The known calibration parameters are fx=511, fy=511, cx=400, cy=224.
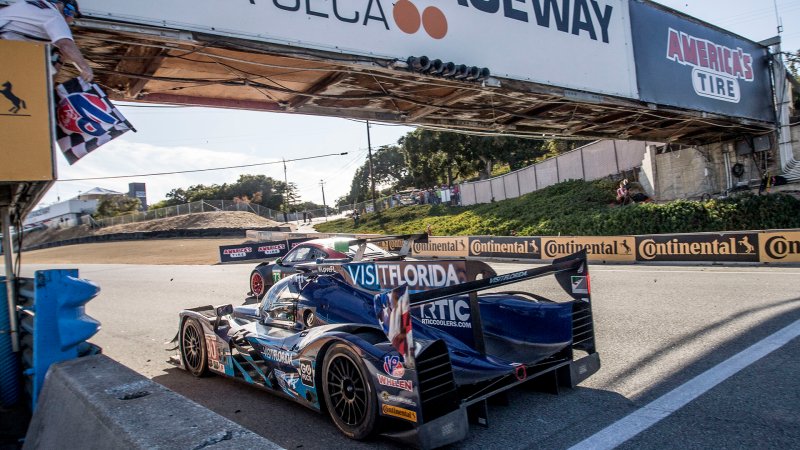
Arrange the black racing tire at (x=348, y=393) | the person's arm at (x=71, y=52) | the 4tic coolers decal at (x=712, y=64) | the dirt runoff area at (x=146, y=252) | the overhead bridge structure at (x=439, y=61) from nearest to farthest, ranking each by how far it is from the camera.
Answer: the black racing tire at (x=348, y=393), the person's arm at (x=71, y=52), the overhead bridge structure at (x=439, y=61), the 4tic coolers decal at (x=712, y=64), the dirt runoff area at (x=146, y=252)

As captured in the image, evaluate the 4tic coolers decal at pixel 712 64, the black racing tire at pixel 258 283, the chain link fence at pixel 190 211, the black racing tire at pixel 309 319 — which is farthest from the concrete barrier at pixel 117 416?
the chain link fence at pixel 190 211

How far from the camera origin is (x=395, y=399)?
355 cm

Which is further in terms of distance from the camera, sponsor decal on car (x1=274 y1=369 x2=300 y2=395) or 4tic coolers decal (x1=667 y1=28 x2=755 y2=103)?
4tic coolers decal (x1=667 y1=28 x2=755 y2=103)

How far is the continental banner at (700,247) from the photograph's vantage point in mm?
12898

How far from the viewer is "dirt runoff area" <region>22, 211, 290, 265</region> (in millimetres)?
35438

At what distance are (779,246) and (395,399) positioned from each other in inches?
502

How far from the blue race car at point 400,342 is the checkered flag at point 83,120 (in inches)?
88.9

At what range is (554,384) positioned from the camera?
15.0 feet

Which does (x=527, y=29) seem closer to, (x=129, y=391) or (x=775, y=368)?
(x=775, y=368)

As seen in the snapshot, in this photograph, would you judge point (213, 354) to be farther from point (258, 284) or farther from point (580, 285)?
point (258, 284)

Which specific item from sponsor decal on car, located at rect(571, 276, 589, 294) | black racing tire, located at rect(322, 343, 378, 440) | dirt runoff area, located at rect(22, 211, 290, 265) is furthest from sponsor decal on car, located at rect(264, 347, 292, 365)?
dirt runoff area, located at rect(22, 211, 290, 265)

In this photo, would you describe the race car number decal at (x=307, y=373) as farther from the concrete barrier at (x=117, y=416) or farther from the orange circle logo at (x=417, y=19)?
the orange circle logo at (x=417, y=19)

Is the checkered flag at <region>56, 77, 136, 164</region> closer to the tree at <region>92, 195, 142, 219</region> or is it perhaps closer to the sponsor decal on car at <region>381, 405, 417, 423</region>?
the sponsor decal on car at <region>381, 405, 417, 423</region>

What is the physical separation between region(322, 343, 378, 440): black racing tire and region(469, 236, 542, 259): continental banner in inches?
567
